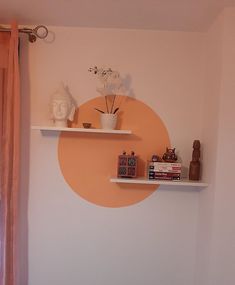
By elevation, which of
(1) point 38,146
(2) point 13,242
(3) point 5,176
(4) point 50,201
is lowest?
(2) point 13,242

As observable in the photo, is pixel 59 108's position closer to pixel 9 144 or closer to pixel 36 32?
pixel 9 144

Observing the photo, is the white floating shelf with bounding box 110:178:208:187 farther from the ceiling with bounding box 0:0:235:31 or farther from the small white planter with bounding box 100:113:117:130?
the ceiling with bounding box 0:0:235:31

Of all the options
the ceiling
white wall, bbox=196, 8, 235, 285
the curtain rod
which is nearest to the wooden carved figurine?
white wall, bbox=196, 8, 235, 285

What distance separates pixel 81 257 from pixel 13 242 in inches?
18.2

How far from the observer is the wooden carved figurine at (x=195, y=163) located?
1.88 meters

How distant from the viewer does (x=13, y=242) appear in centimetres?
188

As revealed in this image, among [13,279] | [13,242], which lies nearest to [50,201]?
[13,242]

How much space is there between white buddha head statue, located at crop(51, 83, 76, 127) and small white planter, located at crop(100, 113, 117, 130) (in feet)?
0.70

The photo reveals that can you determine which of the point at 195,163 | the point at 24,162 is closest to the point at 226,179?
the point at 195,163

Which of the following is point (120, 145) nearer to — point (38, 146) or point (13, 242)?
point (38, 146)

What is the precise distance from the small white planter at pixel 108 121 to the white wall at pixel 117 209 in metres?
0.21

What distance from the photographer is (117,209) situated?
202 cm

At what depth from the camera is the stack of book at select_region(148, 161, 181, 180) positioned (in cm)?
187

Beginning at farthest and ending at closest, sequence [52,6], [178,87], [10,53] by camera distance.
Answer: [178,87], [10,53], [52,6]
